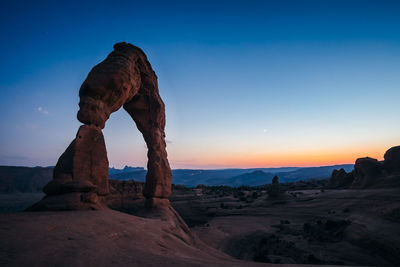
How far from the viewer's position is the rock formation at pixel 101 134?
326 inches

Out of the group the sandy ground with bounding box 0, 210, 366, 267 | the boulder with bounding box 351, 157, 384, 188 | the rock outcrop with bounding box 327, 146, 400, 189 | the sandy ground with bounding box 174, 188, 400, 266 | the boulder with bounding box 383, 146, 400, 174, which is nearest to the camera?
the sandy ground with bounding box 0, 210, 366, 267

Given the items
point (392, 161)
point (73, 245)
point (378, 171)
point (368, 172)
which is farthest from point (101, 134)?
point (392, 161)

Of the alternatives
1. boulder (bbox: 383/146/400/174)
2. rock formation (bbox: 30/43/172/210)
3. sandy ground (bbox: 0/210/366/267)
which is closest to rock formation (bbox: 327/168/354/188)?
boulder (bbox: 383/146/400/174)

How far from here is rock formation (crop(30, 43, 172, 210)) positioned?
8.29 m

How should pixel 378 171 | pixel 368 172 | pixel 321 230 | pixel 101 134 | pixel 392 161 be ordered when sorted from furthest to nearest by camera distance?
pixel 368 172, pixel 378 171, pixel 392 161, pixel 321 230, pixel 101 134

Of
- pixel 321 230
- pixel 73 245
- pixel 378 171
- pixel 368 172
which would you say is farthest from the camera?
pixel 368 172

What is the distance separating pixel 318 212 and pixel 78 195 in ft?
65.9

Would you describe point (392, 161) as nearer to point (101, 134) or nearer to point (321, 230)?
point (321, 230)

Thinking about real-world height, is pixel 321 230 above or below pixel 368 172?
below

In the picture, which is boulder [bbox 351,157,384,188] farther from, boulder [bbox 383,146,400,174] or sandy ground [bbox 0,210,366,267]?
sandy ground [bbox 0,210,366,267]

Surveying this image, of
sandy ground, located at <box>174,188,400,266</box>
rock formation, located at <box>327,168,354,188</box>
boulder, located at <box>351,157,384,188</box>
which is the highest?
boulder, located at <box>351,157,384,188</box>

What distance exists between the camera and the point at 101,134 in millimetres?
10547

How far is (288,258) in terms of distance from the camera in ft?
35.3

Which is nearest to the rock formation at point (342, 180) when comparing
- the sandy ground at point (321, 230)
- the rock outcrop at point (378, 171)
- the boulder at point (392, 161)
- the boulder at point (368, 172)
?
the rock outcrop at point (378, 171)
